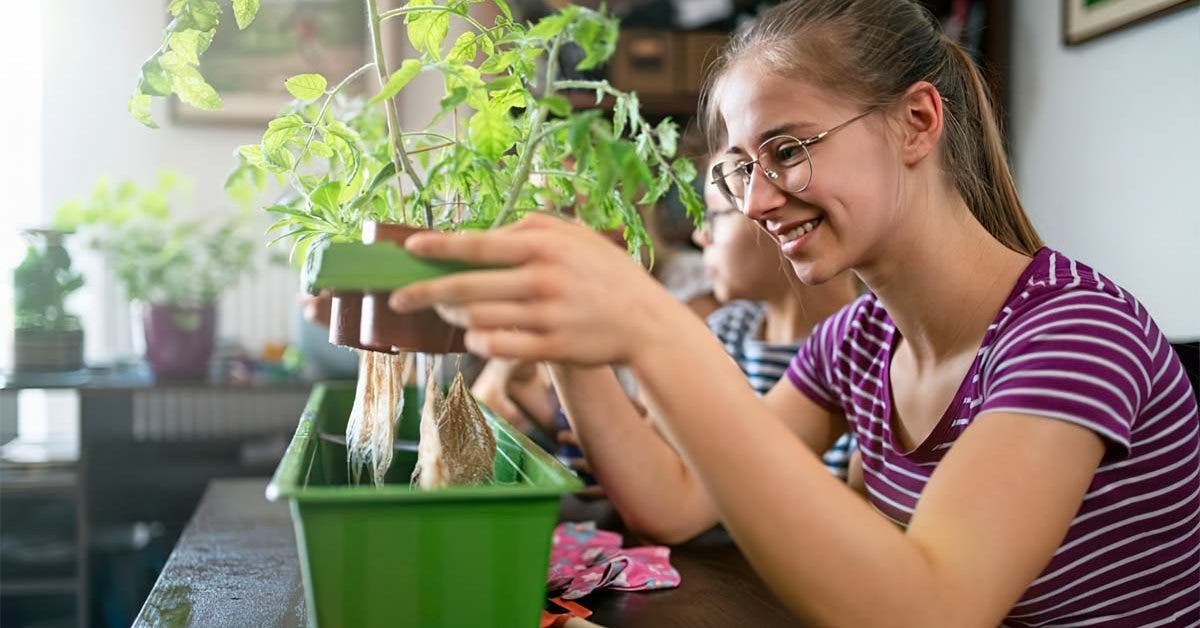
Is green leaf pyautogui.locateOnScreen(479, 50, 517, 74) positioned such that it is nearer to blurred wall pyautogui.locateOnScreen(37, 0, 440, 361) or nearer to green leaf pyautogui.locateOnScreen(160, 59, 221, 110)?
green leaf pyautogui.locateOnScreen(160, 59, 221, 110)

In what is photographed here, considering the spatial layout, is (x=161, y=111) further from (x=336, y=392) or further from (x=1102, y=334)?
(x=1102, y=334)

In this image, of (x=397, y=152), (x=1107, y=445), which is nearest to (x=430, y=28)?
(x=397, y=152)

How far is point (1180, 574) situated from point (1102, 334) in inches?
10.9

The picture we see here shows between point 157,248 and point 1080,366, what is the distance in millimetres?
2545

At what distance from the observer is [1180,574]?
35.9 inches

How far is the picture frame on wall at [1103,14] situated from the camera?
2121mm

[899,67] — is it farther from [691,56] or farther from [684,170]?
[691,56]

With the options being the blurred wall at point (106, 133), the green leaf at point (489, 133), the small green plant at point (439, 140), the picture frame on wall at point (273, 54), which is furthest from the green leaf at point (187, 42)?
the picture frame on wall at point (273, 54)

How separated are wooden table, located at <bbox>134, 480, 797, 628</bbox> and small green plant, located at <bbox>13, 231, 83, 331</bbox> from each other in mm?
1520

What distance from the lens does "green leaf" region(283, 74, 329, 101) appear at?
76 cm

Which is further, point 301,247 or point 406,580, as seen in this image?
point 301,247

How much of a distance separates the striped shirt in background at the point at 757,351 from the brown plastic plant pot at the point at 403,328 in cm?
50

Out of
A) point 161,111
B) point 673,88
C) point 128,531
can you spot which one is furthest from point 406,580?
point 161,111

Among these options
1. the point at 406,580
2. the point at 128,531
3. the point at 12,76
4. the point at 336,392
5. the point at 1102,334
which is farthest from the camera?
the point at 12,76
